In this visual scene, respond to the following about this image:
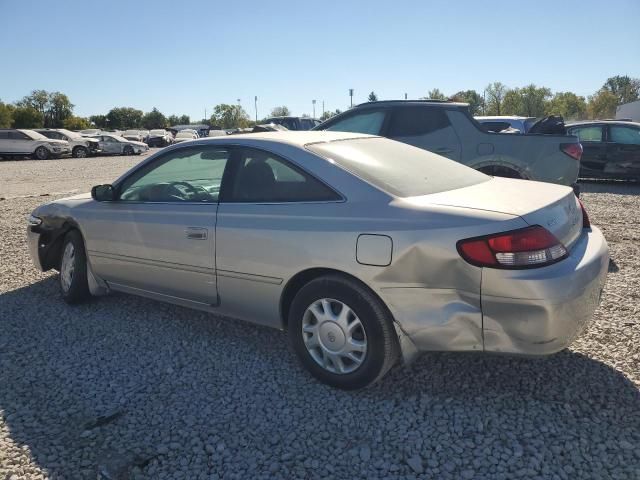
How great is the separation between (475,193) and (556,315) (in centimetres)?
88

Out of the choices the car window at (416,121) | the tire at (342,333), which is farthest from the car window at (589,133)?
the tire at (342,333)

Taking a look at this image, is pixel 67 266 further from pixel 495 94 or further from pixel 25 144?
pixel 495 94

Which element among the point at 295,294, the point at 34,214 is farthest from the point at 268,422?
the point at 34,214

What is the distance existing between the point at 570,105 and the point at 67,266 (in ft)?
345

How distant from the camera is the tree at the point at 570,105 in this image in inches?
3529

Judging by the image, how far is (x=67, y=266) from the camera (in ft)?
15.2

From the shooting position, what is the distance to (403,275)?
270 cm

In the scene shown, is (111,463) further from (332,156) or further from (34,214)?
(34,214)

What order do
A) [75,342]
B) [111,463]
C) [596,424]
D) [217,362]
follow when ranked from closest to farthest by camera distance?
1. [111,463]
2. [596,424]
3. [217,362]
4. [75,342]

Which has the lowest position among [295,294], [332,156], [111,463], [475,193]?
[111,463]

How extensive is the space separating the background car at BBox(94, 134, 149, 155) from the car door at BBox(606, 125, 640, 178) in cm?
2774

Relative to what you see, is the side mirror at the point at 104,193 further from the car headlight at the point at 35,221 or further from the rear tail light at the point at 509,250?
the rear tail light at the point at 509,250

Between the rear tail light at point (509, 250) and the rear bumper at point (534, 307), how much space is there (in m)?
0.04

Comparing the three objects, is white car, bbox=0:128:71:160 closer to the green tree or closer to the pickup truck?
the pickup truck
